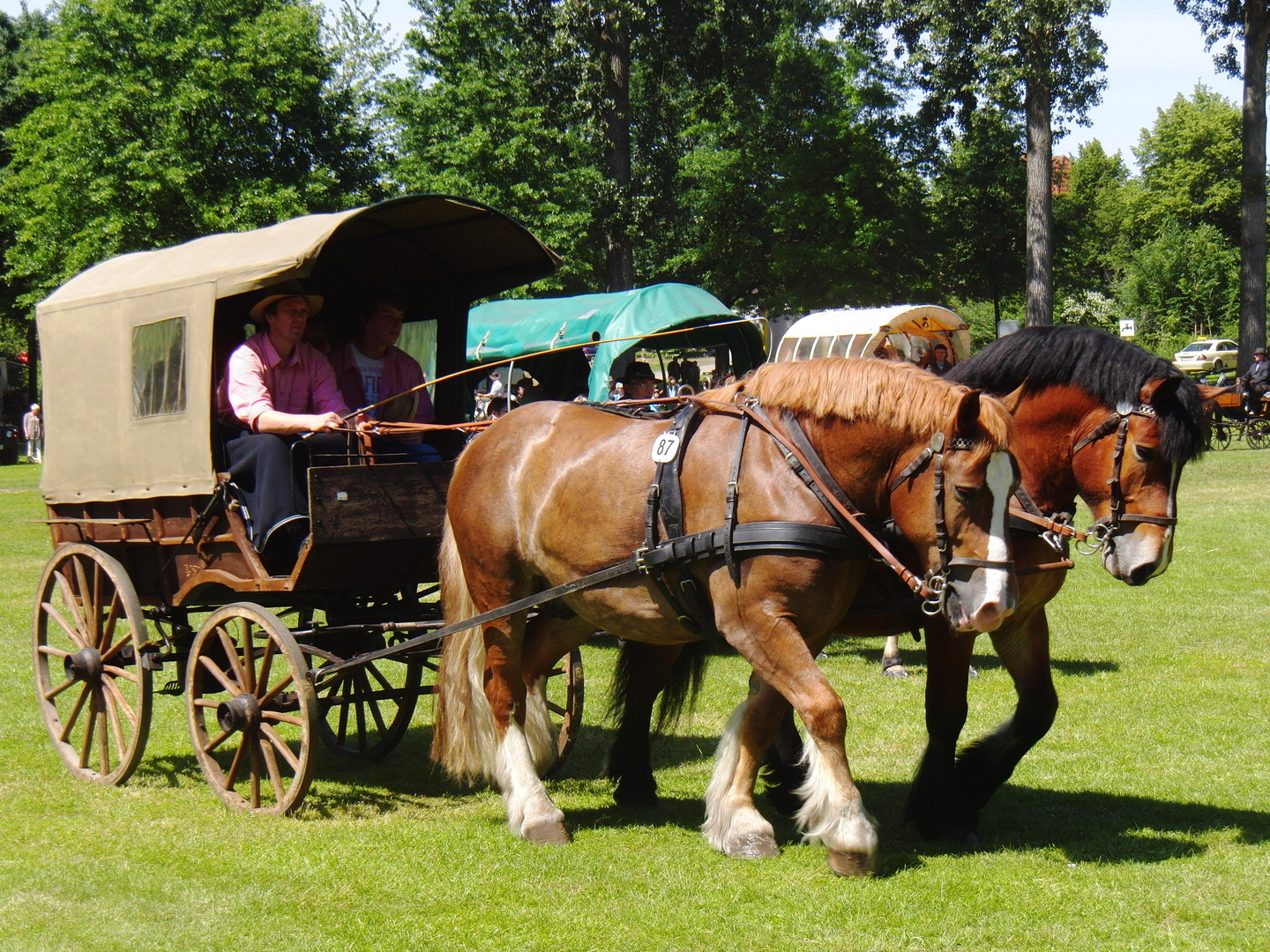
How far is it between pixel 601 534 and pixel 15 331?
46796mm

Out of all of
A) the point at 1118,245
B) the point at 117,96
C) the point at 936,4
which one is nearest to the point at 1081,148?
the point at 1118,245

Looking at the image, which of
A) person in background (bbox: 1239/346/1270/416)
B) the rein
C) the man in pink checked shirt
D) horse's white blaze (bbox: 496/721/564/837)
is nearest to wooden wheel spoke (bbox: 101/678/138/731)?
the man in pink checked shirt

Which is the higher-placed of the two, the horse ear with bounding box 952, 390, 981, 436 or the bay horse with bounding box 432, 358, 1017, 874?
the horse ear with bounding box 952, 390, 981, 436

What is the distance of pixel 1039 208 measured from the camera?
24.7 meters

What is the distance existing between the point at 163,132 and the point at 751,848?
92.3 ft

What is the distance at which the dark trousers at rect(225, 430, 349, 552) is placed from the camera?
5.70 metres

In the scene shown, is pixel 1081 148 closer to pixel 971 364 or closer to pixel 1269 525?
pixel 1269 525

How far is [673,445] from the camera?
4.83 meters

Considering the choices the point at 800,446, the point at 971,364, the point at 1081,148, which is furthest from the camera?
the point at 1081,148

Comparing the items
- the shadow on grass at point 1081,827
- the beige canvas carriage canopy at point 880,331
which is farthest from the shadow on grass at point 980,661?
the beige canvas carriage canopy at point 880,331

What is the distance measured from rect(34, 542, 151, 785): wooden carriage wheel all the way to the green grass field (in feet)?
0.62

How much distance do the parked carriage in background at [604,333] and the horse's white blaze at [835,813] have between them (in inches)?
313

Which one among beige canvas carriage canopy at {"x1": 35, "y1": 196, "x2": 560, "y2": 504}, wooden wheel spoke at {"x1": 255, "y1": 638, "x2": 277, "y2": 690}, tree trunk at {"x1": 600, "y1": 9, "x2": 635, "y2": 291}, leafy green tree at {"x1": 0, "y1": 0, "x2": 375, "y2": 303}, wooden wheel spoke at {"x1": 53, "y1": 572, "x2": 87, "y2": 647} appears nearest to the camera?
wooden wheel spoke at {"x1": 255, "y1": 638, "x2": 277, "y2": 690}

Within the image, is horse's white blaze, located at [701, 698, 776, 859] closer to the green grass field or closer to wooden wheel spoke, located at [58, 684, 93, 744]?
the green grass field
